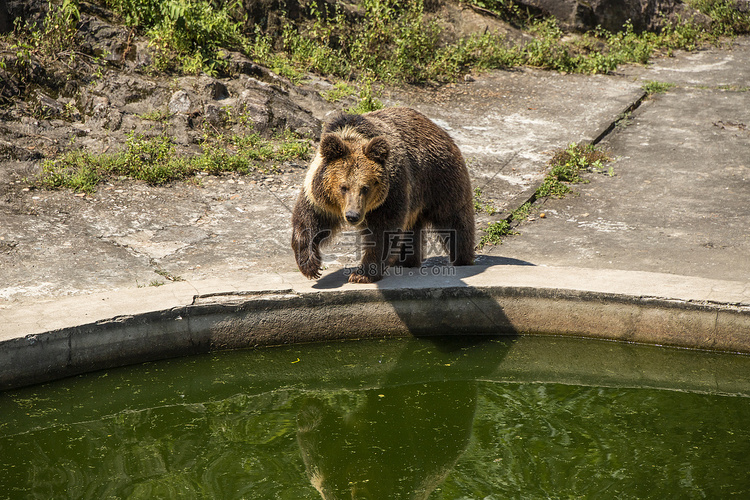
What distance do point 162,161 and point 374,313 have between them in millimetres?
3590

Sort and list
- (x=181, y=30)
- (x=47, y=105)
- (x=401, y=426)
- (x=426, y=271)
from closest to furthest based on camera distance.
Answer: (x=401, y=426) < (x=426, y=271) < (x=47, y=105) < (x=181, y=30)

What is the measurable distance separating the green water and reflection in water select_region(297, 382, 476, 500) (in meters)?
0.01

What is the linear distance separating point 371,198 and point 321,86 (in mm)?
5318

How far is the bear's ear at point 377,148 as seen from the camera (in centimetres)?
476

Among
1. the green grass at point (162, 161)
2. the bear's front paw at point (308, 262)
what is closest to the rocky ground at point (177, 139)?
the green grass at point (162, 161)

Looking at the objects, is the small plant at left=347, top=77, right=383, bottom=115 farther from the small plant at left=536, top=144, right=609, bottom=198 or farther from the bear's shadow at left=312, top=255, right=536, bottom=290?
the bear's shadow at left=312, top=255, right=536, bottom=290

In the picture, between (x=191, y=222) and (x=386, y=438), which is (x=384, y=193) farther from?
(x=191, y=222)

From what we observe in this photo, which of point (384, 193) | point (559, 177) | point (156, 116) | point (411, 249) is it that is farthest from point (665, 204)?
point (156, 116)

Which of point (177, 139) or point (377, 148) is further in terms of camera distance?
point (177, 139)

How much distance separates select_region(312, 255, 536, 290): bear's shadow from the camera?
5.07 meters

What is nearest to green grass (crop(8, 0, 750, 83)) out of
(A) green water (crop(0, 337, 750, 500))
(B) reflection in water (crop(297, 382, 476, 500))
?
(A) green water (crop(0, 337, 750, 500))

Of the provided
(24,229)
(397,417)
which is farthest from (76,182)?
(397,417)

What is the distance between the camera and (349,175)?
15.5 ft

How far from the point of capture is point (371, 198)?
485 centimetres
